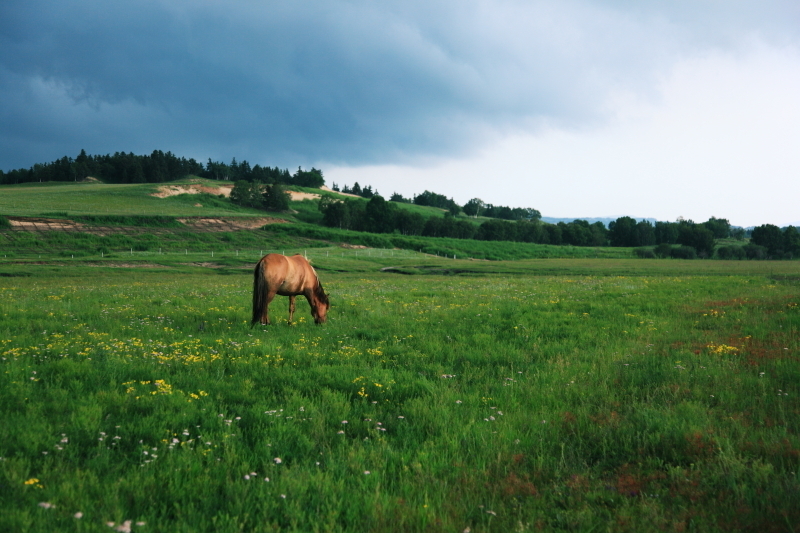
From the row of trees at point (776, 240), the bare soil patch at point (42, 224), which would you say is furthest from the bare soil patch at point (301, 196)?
the row of trees at point (776, 240)

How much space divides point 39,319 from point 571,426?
1475cm

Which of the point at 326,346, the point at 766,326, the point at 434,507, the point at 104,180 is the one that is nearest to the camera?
the point at 434,507

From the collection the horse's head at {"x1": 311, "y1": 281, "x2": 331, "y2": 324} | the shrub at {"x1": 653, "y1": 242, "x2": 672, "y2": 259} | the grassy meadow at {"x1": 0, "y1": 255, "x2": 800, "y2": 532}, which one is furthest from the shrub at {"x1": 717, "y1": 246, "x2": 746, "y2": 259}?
the horse's head at {"x1": 311, "y1": 281, "x2": 331, "y2": 324}

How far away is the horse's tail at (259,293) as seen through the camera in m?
13.7

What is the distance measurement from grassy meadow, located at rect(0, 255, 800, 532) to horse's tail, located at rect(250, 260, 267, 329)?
1.67 m

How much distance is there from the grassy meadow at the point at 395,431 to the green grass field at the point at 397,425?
0.11ft

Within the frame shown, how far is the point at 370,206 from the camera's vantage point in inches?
5458

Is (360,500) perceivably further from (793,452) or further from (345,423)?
(793,452)

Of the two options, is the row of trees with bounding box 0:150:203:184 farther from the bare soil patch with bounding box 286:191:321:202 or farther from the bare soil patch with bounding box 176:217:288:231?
the bare soil patch with bounding box 176:217:288:231

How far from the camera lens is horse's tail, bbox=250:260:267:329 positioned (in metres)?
13.7

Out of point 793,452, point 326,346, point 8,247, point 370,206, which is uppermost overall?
point 370,206

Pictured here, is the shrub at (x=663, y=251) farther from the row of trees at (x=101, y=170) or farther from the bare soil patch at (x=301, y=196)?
the row of trees at (x=101, y=170)

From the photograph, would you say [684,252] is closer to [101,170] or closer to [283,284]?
[283,284]

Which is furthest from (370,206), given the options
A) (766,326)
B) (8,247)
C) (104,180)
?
(766,326)
